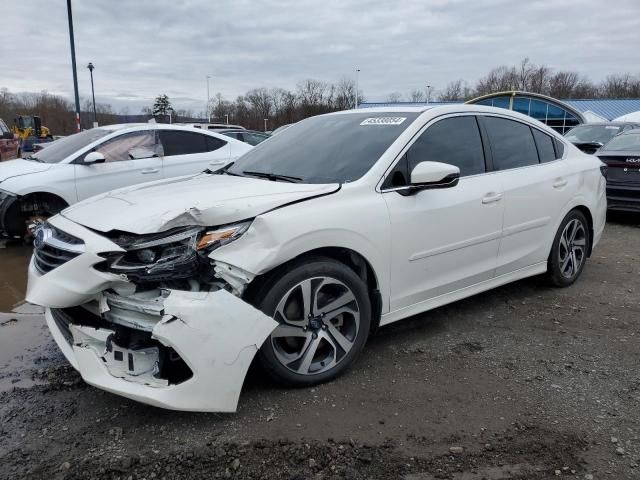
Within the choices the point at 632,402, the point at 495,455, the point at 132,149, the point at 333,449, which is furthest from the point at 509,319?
the point at 132,149

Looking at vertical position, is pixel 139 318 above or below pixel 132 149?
below

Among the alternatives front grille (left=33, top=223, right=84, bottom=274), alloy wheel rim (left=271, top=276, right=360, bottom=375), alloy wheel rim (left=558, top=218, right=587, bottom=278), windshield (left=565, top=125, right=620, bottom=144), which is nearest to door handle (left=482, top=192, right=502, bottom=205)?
alloy wheel rim (left=558, top=218, right=587, bottom=278)

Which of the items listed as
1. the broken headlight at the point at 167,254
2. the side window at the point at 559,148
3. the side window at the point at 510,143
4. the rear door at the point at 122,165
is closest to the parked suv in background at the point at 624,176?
the side window at the point at 559,148

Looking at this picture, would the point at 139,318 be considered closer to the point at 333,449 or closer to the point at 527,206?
the point at 333,449

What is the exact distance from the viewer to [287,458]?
249 centimetres

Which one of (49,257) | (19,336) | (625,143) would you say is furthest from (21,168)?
(625,143)

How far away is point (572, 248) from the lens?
5.07m

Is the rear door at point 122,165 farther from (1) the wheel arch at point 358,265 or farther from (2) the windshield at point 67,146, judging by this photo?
(1) the wheel arch at point 358,265

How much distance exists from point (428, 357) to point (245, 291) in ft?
4.91

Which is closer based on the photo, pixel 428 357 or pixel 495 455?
pixel 495 455

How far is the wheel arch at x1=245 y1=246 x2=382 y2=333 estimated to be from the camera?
118 inches

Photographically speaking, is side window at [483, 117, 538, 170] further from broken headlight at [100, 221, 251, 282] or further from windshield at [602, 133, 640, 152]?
windshield at [602, 133, 640, 152]

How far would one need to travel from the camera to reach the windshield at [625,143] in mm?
8648

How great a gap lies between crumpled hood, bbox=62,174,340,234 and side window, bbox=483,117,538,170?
1.70m
